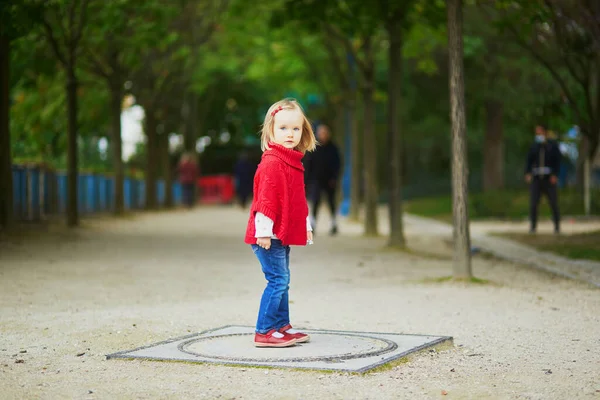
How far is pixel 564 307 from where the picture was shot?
10.5 meters

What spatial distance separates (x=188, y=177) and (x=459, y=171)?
29.7 m

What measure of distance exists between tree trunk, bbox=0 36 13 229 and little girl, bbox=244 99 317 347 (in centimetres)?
1242

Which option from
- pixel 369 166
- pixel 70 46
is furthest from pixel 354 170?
pixel 70 46

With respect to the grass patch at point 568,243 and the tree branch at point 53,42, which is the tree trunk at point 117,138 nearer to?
the tree branch at point 53,42

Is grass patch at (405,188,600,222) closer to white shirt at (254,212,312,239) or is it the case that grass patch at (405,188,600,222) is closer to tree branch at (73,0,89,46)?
tree branch at (73,0,89,46)

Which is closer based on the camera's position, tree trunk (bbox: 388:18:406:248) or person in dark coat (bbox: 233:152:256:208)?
tree trunk (bbox: 388:18:406:248)

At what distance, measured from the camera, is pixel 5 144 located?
1953 centimetres

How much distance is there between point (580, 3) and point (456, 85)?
20.3ft

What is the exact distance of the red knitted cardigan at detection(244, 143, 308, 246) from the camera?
764cm

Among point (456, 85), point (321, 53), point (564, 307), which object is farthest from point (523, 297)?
point (321, 53)

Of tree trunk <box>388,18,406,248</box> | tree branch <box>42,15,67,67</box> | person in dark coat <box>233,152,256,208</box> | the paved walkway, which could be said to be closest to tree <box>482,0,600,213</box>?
tree trunk <box>388,18,406,248</box>

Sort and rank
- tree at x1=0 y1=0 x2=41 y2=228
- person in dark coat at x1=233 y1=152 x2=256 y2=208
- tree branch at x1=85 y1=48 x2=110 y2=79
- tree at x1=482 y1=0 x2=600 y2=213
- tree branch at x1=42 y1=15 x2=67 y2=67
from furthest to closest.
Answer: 1. person in dark coat at x1=233 y1=152 x2=256 y2=208
2. tree branch at x1=85 y1=48 x2=110 y2=79
3. tree branch at x1=42 y1=15 x2=67 y2=67
4. tree at x1=0 y1=0 x2=41 y2=228
5. tree at x1=482 y1=0 x2=600 y2=213

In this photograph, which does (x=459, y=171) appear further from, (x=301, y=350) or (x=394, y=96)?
(x=301, y=350)

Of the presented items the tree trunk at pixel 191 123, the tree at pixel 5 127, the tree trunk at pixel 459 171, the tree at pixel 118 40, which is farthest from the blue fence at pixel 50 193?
the tree trunk at pixel 459 171
